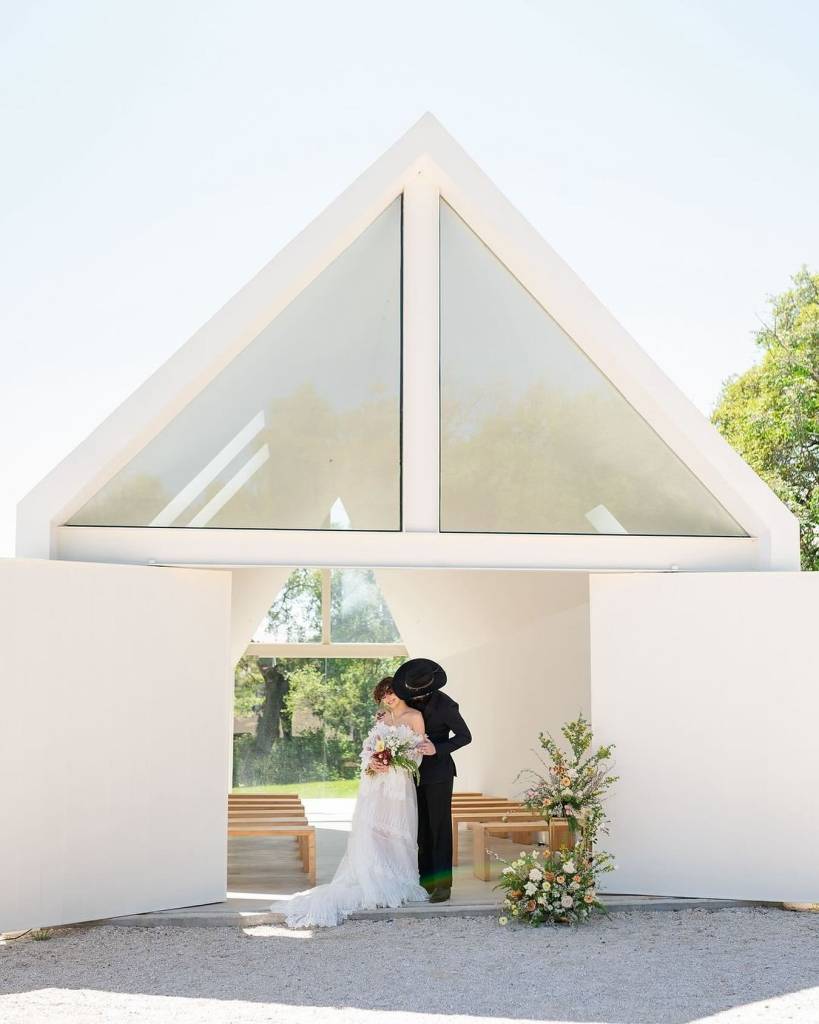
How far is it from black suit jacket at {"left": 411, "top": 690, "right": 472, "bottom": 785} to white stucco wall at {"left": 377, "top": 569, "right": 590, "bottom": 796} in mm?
1617

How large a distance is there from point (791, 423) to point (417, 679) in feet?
56.6

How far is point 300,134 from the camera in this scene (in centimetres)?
2525

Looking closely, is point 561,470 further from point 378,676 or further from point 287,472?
point 378,676

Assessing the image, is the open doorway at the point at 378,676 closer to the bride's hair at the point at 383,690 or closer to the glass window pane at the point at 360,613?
the glass window pane at the point at 360,613

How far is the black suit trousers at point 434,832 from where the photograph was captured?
882 cm

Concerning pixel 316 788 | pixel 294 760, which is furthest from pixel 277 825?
pixel 294 760

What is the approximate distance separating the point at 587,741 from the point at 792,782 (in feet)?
4.80

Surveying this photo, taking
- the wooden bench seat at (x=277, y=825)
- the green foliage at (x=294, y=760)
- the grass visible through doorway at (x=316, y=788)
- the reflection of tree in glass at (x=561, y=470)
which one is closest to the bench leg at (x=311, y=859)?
the wooden bench seat at (x=277, y=825)

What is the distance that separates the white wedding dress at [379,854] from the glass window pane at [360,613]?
11.2 metres

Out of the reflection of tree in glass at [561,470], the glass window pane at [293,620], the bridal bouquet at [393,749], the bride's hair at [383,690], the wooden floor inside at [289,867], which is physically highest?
the reflection of tree in glass at [561,470]

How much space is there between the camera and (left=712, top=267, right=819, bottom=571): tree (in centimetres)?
2425

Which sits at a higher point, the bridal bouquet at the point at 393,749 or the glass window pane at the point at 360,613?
the glass window pane at the point at 360,613

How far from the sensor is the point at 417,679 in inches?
358

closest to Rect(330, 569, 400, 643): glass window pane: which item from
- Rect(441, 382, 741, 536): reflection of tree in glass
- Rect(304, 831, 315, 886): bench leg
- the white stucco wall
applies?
the white stucco wall
